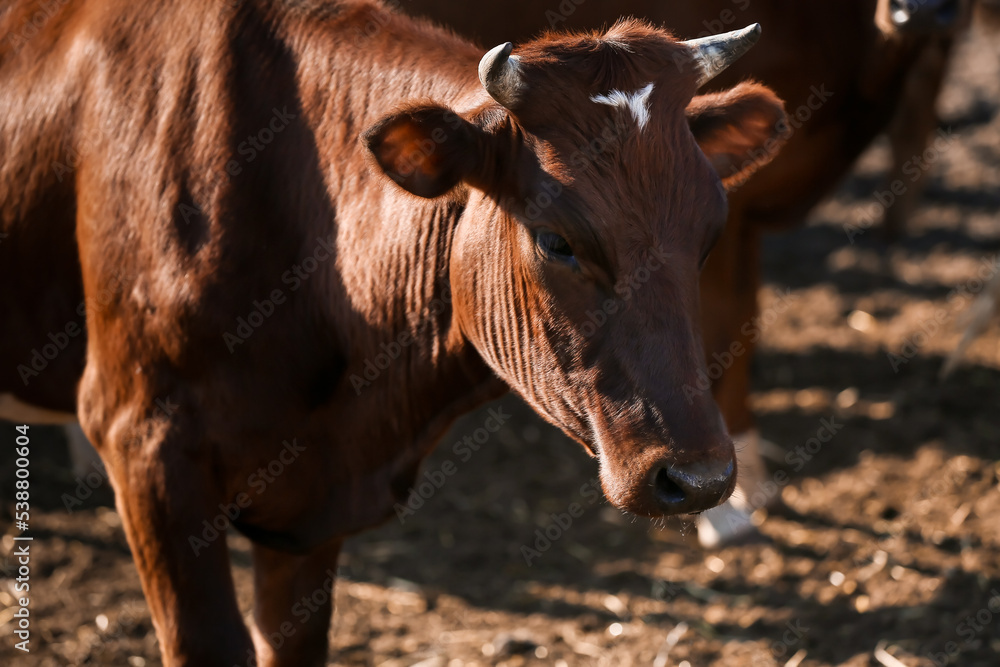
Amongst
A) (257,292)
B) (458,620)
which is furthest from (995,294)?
(257,292)

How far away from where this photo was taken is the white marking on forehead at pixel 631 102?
2.49 meters

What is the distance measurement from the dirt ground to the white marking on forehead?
244cm

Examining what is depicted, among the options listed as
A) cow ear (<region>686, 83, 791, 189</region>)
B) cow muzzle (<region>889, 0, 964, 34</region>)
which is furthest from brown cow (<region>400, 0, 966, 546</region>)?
cow ear (<region>686, 83, 791, 189</region>)

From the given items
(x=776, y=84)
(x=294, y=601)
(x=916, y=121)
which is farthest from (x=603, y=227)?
(x=916, y=121)

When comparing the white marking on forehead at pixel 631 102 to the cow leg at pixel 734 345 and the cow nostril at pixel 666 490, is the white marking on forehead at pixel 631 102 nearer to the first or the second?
the cow nostril at pixel 666 490

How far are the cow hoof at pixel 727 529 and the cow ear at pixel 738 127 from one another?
2236 mm

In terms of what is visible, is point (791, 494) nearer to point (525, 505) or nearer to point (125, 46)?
point (525, 505)

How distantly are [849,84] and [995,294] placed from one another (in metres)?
1.44

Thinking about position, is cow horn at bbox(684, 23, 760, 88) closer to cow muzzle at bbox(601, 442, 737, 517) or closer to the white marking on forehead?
the white marking on forehead

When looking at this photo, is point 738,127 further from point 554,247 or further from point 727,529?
point 727,529

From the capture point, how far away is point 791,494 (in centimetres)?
527

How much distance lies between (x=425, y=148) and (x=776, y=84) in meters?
2.61

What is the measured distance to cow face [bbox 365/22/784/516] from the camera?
2.44m

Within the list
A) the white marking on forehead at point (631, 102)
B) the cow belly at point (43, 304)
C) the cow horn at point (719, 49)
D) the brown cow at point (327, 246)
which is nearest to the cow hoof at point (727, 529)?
the brown cow at point (327, 246)
